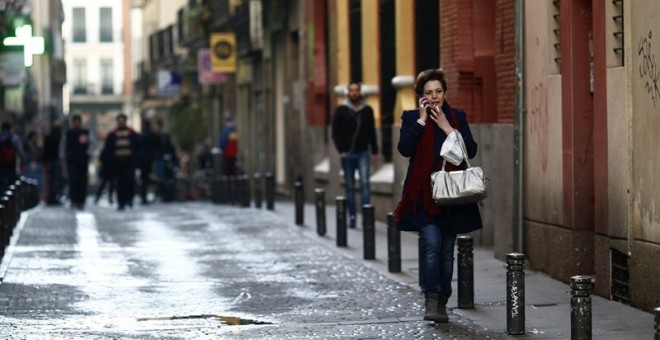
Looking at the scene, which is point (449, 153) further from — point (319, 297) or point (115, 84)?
point (115, 84)

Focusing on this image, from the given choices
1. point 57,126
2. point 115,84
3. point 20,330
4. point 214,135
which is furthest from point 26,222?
point 115,84

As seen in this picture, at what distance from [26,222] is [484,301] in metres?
12.6

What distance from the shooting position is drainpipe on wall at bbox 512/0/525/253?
15297 mm

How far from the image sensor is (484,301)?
13.5 meters

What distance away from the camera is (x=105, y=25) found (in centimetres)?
10444

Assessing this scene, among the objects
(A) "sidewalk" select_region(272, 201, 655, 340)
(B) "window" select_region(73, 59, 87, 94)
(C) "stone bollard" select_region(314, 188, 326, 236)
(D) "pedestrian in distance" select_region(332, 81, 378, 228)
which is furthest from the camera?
(B) "window" select_region(73, 59, 87, 94)

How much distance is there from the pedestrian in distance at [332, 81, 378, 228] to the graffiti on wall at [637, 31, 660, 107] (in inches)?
356

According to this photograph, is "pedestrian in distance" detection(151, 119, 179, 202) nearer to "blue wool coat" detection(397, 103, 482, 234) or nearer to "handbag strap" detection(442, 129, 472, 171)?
"blue wool coat" detection(397, 103, 482, 234)

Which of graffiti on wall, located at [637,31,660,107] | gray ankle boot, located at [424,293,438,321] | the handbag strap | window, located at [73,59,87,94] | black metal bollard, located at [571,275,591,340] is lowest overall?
gray ankle boot, located at [424,293,438,321]

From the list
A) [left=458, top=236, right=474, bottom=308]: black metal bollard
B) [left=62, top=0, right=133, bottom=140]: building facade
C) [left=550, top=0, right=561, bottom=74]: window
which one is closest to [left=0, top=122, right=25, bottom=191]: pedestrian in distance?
[left=550, top=0, right=561, bottom=74]: window

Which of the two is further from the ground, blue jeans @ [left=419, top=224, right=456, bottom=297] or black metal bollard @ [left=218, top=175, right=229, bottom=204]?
blue jeans @ [left=419, top=224, right=456, bottom=297]

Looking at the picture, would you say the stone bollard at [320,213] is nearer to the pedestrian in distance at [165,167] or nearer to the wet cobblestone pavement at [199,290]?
the wet cobblestone pavement at [199,290]

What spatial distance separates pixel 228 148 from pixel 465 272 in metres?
24.5

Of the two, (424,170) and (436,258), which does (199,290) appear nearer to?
(436,258)
